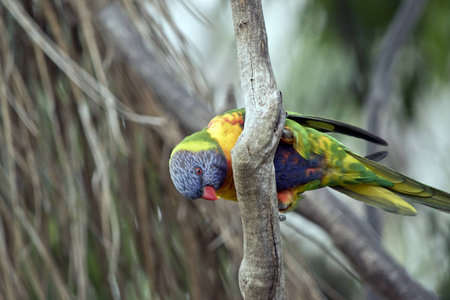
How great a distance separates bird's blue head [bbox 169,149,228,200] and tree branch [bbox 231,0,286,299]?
0.43m

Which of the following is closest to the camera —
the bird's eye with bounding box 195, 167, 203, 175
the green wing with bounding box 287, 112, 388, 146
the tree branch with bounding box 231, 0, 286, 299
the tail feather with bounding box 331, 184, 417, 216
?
the tree branch with bounding box 231, 0, 286, 299

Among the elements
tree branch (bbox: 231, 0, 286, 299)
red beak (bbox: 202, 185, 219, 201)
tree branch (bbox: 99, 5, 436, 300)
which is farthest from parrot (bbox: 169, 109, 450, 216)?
tree branch (bbox: 231, 0, 286, 299)

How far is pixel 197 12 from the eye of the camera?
6.17ft

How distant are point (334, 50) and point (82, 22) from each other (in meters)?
2.41

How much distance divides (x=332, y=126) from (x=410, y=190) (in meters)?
0.34

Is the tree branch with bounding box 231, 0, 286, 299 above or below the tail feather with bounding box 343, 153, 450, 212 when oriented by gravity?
above

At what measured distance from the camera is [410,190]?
169 cm

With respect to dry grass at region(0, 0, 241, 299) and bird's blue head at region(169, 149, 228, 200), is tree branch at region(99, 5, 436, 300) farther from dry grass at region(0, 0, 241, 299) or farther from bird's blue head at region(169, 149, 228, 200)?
bird's blue head at region(169, 149, 228, 200)

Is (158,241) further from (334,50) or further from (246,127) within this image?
(334,50)

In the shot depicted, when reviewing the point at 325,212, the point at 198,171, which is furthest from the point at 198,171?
the point at 325,212

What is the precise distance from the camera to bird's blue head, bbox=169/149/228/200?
1.48 metres

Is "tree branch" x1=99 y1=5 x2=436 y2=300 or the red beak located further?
"tree branch" x1=99 y1=5 x2=436 y2=300

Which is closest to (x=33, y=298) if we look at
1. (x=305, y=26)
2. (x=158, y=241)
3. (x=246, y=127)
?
(x=158, y=241)

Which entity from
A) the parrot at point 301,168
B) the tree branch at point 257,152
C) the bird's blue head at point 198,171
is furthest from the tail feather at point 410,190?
the tree branch at point 257,152
